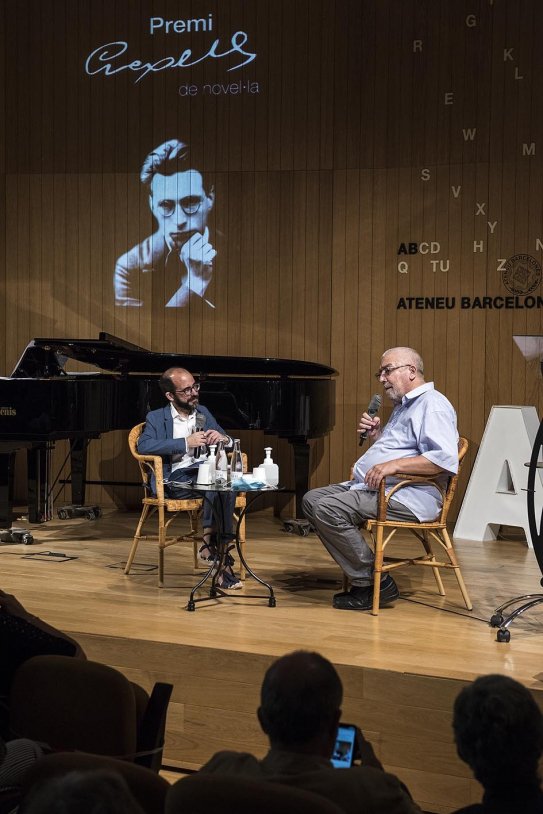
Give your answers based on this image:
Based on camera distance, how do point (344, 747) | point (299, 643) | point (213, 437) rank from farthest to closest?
point (213, 437) < point (299, 643) < point (344, 747)

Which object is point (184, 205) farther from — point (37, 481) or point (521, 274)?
point (521, 274)

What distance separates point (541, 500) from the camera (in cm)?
714

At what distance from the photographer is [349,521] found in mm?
5055

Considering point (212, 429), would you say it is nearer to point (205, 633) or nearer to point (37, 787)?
point (205, 633)

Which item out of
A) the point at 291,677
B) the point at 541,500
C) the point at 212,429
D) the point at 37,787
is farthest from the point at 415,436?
the point at 37,787

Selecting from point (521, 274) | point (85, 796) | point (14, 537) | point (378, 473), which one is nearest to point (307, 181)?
point (521, 274)

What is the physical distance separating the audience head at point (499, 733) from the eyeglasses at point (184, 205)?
6760 mm

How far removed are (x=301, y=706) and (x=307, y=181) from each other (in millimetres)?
6527

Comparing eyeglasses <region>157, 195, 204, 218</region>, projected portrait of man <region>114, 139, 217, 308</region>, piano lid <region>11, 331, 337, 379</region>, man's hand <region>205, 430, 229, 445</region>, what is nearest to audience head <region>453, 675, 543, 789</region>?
man's hand <region>205, 430, 229, 445</region>

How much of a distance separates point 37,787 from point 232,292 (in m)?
6.89

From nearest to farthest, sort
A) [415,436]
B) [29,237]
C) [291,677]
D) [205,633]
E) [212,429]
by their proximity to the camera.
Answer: [291,677]
[205,633]
[415,436]
[212,429]
[29,237]

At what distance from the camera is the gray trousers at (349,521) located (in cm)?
503

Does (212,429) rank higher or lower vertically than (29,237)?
lower

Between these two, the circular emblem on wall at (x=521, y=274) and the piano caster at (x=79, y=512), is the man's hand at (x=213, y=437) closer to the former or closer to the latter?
the piano caster at (x=79, y=512)
